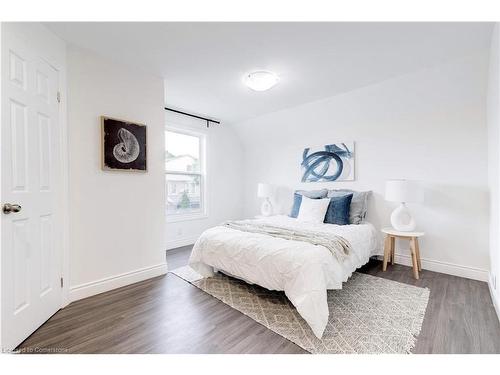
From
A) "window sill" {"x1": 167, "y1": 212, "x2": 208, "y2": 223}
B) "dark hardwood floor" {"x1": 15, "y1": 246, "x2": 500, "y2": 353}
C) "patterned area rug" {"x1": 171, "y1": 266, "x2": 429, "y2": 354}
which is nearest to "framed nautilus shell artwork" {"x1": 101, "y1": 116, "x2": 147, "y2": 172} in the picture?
"dark hardwood floor" {"x1": 15, "y1": 246, "x2": 500, "y2": 353}

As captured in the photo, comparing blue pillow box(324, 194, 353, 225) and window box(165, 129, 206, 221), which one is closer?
blue pillow box(324, 194, 353, 225)

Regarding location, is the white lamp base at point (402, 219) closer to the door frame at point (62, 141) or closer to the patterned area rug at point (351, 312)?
the patterned area rug at point (351, 312)

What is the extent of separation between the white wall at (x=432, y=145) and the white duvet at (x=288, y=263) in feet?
3.13

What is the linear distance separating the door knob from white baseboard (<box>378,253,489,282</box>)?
4012 mm

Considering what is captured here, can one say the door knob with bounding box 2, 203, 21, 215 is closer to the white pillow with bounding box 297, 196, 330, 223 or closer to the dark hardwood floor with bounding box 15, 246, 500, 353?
the dark hardwood floor with bounding box 15, 246, 500, 353

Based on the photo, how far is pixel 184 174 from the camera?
441 cm

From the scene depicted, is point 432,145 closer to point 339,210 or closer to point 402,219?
point 402,219

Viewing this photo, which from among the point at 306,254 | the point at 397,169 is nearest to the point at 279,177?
the point at 397,169

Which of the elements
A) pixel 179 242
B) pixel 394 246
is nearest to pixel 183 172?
pixel 179 242

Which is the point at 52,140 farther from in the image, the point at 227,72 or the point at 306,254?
the point at 306,254

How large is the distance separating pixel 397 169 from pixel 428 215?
70 centimetres

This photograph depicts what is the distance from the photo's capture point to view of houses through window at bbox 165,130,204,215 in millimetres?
4211

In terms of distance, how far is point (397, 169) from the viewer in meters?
3.31

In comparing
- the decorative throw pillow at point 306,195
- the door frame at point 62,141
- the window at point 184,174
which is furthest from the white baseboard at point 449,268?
the door frame at point 62,141
